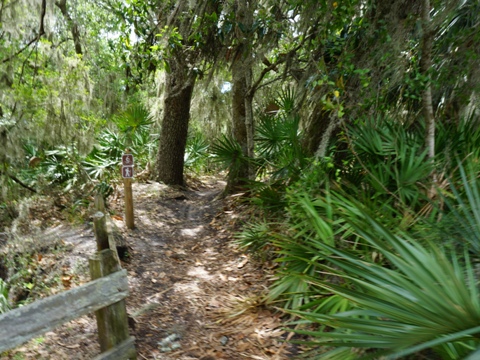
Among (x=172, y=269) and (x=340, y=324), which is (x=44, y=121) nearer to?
(x=172, y=269)

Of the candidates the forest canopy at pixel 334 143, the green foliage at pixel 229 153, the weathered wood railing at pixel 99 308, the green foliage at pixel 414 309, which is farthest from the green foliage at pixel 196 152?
the green foliage at pixel 414 309

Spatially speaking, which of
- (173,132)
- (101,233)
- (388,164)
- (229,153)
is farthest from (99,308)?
(173,132)

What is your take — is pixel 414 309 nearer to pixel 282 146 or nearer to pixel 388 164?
pixel 388 164

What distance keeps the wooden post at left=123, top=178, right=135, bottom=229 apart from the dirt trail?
17 centimetres

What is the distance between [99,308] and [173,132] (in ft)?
24.2

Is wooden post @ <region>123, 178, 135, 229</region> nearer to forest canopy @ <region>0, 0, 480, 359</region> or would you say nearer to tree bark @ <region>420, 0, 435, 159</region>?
forest canopy @ <region>0, 0, 480, 359</region>

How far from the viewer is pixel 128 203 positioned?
21.6 ft

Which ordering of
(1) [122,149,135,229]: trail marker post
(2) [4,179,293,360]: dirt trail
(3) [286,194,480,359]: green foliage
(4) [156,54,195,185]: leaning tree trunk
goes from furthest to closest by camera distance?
(4) [156,54,195,185]: leaning tree trunk → (1) [122,149,135,229]: trail marker post → (2) [4,179,293,360]: dirt trail → (3) [286,194,480,359]: green foliage

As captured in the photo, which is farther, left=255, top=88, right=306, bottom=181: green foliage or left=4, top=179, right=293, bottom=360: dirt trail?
left=255, top=88, right=306, bottom=181: green foliage

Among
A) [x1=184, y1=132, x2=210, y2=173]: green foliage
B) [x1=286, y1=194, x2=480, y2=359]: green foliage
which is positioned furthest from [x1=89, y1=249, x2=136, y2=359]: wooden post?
[x1=184, y1=132, x2=210, y2=173]: green foliage

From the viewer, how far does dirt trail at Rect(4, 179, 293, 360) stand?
3.44 m

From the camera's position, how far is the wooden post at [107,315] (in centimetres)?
287

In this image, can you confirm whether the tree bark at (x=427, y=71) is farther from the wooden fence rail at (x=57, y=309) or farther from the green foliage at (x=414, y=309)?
the wooden fence rail at (x=57, y=309)

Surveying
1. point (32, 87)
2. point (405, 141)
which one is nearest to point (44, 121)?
point (32, 87)
